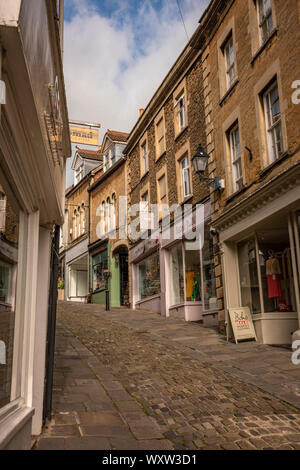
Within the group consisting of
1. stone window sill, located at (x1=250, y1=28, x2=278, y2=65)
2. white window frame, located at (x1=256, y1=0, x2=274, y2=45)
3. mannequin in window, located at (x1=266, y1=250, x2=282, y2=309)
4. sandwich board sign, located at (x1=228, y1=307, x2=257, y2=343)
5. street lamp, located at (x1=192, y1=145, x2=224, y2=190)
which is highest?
white window frame, located at (x1=256, y1=0, x2=274, y2=45)

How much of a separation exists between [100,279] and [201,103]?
40.7 ft

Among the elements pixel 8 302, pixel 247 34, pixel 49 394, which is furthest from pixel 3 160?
pixel 247 34

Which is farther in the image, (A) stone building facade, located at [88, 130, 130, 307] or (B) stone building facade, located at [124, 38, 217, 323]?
(A) stone building facade, located at [88, 130, 130, 307]

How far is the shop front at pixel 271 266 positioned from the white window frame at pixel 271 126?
1.06 metres

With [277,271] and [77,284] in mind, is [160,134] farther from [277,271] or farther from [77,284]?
[77,284]

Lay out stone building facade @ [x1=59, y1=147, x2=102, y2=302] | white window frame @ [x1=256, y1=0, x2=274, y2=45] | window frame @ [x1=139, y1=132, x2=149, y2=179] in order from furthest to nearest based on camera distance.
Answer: stone building facade @ [x1=59, y1=147, x2=102, y2=302]
window frame @ [x1=139, y1=132, x2=149, y2=179]
white window frame @ [x1=256, y1=0, x2=274, y2=45]

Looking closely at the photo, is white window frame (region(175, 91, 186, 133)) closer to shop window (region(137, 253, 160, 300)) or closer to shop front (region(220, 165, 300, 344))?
shop window (region(137, 253, 160, 300))

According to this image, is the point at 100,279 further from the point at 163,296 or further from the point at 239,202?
the point at 239,202

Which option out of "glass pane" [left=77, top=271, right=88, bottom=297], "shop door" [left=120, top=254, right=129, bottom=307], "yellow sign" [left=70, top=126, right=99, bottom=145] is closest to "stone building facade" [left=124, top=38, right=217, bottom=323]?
"shop door" [left=120, top=254, right=129, bottom=307]

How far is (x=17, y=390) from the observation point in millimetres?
3787

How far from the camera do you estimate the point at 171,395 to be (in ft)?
20.6

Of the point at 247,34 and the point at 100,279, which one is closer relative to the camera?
the point at 247,34

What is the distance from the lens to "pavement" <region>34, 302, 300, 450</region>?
4652 millimetres

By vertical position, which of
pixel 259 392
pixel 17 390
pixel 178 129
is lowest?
pixel 259 392
